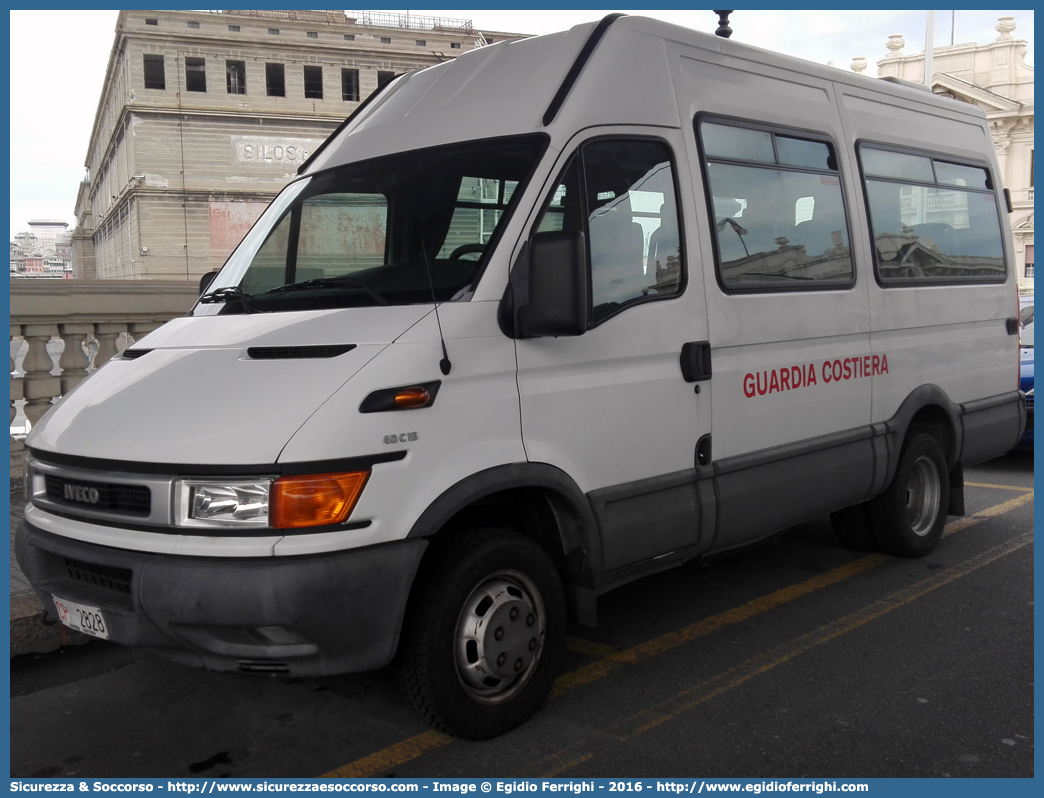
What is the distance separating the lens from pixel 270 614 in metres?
3.27

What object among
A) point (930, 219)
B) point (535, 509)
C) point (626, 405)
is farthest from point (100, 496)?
point (930, 219)

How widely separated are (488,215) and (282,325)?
2.99ft

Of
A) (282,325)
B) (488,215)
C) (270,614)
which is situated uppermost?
Result: (488,215)

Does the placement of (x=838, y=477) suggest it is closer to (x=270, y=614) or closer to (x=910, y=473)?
(x=910, y=473)

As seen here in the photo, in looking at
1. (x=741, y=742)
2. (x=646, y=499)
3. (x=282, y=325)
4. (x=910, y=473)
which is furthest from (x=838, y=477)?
(x=282, y=325)

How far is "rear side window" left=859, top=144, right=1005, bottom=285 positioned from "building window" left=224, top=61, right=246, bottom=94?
67002mm

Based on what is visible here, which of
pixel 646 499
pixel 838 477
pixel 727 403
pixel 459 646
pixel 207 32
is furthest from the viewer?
pixel 207 32

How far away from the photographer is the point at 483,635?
12.4 ft

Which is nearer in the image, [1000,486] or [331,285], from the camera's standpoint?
[331,285]

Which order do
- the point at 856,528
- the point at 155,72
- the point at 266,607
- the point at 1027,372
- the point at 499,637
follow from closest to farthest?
the point at 266,607, the point at 499,637, the point at 856,528, the point at 1027,372, the point at 155,72

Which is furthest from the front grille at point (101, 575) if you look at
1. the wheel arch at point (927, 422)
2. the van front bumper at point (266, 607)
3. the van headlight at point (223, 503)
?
the wheel arch at point (927, 422)

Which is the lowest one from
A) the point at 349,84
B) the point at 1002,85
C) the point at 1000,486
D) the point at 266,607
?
the point at 1000,486

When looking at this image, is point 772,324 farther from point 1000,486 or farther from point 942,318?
point 1000,486

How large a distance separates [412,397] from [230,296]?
1.29 meters
